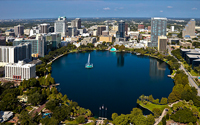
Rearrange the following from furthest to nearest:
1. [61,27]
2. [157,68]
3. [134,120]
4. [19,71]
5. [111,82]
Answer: [61,27], [157,68], [111,82], [19,71], [134,120]

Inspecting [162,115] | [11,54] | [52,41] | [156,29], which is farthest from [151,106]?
[156,29]

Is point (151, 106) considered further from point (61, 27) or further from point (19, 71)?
point (61, 27)

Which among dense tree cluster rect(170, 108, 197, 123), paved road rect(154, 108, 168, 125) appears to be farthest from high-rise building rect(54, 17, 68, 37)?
dense tree cluster rect(170, 108, 197, 123)

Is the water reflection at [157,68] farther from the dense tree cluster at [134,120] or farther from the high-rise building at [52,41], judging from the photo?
the high-rise building at [52,41]

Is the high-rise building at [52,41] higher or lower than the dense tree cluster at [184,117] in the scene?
higher

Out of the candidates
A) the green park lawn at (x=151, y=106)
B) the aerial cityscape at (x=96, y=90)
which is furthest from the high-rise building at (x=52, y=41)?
the green park lawn at (x=151, y=106)

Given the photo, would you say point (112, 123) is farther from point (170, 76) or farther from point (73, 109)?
point (170, 76)

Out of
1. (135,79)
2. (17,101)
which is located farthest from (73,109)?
(135,79)

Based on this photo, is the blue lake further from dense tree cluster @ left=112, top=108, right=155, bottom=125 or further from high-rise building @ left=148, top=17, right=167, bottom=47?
high-rise building @ left=148, top=17, right=167, bottom=47
